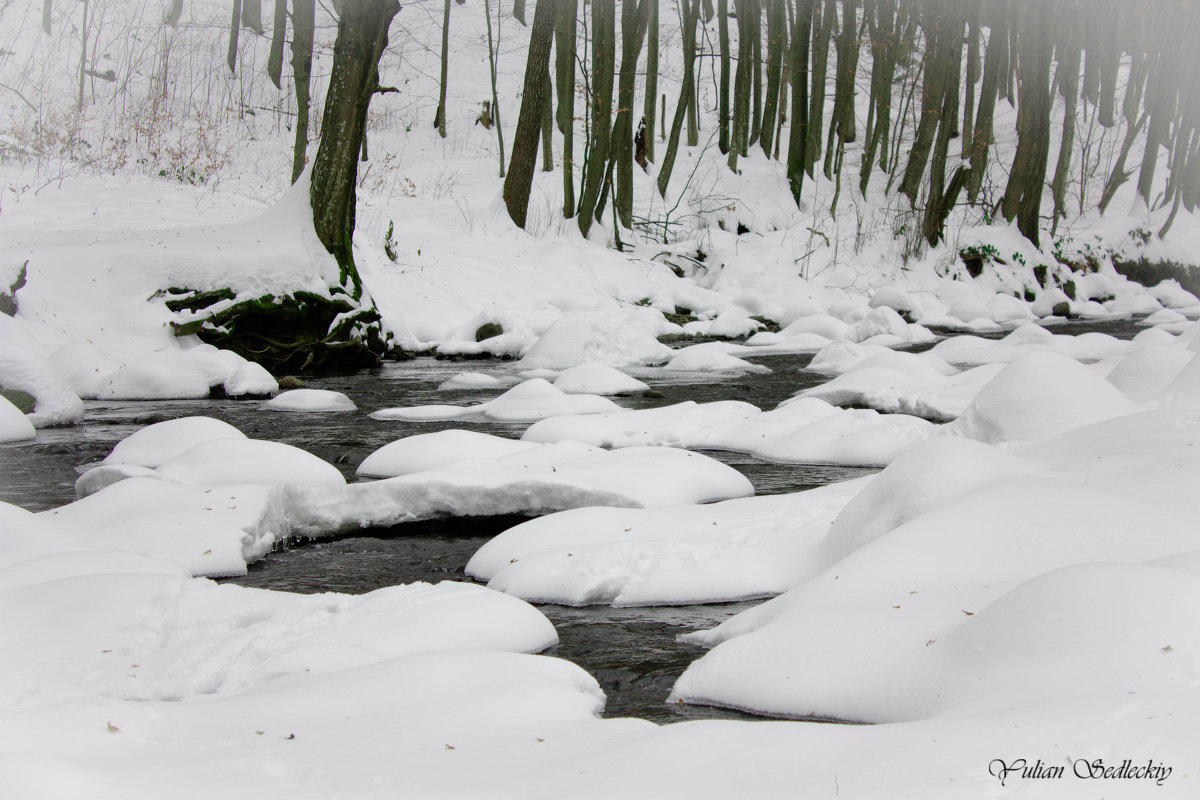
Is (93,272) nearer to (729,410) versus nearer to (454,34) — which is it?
(729,410)

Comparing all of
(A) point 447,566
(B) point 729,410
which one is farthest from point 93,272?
(A) point 447,566

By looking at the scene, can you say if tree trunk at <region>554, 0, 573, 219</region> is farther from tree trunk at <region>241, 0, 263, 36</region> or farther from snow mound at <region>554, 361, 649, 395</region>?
tree trunk at <region>241, 0, 263, 36</region>

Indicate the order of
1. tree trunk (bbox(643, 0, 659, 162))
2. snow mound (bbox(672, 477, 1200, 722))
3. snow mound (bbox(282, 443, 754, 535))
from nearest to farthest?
1. snow mound (bbox(672, 477, 1200, 722))
2. snow mound (bbox(282, 443, 754, 535))
3. tree trunk (bbox(643, 0, 659, 162))

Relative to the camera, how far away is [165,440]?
4430mm

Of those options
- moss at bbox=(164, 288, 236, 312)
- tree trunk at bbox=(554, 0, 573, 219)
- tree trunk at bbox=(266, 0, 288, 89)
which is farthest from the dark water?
tree trunk at bbox=(266, 0, 288, 89)

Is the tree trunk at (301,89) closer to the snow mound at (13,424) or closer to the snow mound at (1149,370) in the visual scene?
the snow mound at (13,424)

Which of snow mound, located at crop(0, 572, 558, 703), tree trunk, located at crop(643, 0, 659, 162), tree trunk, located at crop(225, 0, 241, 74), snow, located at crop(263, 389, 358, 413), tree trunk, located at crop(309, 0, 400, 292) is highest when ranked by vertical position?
tree trunk, located at crop(225, 0, 241, 74)

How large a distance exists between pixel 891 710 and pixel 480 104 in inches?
816

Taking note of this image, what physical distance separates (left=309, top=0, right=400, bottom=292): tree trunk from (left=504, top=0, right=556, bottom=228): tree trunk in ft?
11.7

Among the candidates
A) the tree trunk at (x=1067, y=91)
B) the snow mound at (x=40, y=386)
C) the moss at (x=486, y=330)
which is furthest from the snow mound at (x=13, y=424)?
the tree trunk at (x=1067, y=91)

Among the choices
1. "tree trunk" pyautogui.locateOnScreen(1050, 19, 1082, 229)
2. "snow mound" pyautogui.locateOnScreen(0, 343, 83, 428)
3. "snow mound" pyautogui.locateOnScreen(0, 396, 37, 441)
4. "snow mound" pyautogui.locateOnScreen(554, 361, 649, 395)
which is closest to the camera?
"snow mound" pyautogui.locateOnScreen(0, 396, 37, 441)

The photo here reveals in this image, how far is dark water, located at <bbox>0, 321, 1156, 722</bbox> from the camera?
2.29 metres

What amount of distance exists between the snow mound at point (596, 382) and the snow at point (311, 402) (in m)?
1.49

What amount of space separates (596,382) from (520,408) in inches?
44.8
